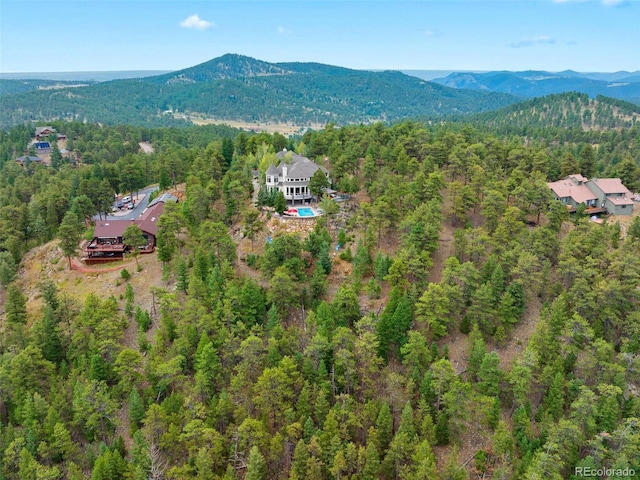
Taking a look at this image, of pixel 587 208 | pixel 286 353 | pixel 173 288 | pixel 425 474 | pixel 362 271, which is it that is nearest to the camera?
pixel 425 474

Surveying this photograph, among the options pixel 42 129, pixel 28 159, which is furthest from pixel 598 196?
pixel 42 129

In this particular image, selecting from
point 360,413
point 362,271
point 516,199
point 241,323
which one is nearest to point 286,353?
point 241,323

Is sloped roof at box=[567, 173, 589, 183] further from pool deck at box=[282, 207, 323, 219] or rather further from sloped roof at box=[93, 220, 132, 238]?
sloped roof at box=[93, 220, 132, 238]

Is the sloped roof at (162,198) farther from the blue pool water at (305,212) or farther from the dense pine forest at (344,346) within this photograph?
the blue pool water at (305,212)

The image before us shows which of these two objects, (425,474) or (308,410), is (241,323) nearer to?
(308,410)

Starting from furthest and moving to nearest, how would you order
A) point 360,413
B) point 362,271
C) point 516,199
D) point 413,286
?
point 516,199 → point 362,271 → point 413,286 → point 360,413

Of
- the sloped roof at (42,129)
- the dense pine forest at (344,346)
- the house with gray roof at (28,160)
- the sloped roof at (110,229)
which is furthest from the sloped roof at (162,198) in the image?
the sloped roof at (42,129)

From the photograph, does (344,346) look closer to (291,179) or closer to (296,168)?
(291,179)
